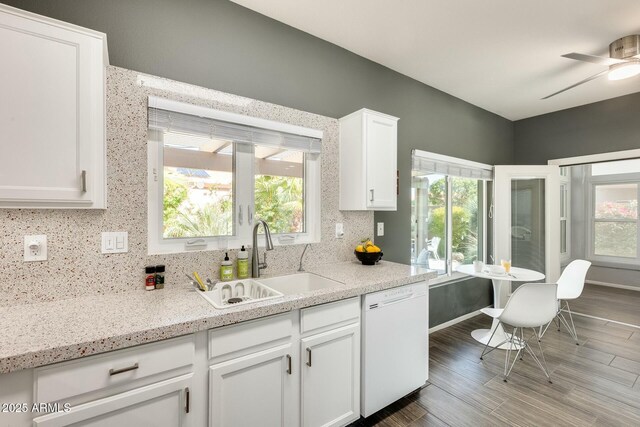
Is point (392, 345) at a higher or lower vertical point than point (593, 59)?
lower

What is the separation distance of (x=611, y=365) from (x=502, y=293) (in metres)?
1.39

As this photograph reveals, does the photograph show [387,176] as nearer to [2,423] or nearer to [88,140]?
[88,140]

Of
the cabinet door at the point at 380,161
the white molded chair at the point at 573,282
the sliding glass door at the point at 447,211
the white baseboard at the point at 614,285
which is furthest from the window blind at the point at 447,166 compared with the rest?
the white baseboard at the point at 614,285

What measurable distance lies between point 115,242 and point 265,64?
4.97ft

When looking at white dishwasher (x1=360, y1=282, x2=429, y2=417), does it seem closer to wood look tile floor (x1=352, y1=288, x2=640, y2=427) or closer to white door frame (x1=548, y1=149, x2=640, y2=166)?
wood look tile floor (x1=352, y1=288, x2=640, y2=427)

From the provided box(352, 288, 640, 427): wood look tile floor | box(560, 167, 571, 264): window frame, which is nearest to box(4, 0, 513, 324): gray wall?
box(352, 288, 640, 427): wood look tile floor

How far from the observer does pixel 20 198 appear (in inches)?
47.3

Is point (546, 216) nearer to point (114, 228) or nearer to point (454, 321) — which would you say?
point (454, 321)

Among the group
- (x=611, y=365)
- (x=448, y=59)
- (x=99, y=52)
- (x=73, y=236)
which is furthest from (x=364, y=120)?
(x=611, y=365)

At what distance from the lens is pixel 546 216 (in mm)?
4055

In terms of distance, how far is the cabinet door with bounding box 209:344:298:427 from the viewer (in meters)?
1.30

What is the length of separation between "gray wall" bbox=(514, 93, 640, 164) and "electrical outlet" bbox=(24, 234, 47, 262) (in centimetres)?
548

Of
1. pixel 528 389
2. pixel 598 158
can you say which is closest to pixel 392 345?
pixel 528 389

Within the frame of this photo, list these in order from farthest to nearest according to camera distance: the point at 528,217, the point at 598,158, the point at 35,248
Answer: the point at 528,217
the point at 598,158
the point at 35,248
